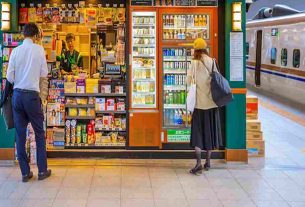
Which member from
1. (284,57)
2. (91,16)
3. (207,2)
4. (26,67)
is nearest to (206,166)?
(207,2)

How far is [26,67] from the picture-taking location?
6.40 m

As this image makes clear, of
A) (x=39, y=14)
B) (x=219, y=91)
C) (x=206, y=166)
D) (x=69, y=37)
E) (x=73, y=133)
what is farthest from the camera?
(x=69, y=37)

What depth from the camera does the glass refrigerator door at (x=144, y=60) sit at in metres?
7.76

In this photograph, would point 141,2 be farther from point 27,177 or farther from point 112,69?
point 27,177

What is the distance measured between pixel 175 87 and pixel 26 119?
2.37 meters

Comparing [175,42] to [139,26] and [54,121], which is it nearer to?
[139,26]

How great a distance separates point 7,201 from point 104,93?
2609 mm

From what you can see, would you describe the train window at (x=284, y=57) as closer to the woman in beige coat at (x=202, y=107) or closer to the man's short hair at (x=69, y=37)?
the man's short hair at (x=69, y=37)

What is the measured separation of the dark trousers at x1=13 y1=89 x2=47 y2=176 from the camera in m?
6.40

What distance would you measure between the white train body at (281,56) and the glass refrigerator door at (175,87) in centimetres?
723

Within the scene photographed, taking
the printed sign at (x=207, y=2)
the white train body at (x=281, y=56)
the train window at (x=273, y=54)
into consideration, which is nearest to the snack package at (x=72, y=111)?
the printed sign at (x=207, y=2)

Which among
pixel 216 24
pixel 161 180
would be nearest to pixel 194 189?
pixel 161 180

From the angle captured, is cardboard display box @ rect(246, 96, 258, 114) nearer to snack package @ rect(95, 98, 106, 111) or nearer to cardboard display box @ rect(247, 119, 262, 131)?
cardboard display box @ rect(247, 119, 262, 131)

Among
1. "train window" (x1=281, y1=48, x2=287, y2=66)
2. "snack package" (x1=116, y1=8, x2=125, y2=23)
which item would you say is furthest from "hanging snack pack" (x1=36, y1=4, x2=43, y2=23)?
"train window" (x1=281, y1=48, x2=287, y2=66)
